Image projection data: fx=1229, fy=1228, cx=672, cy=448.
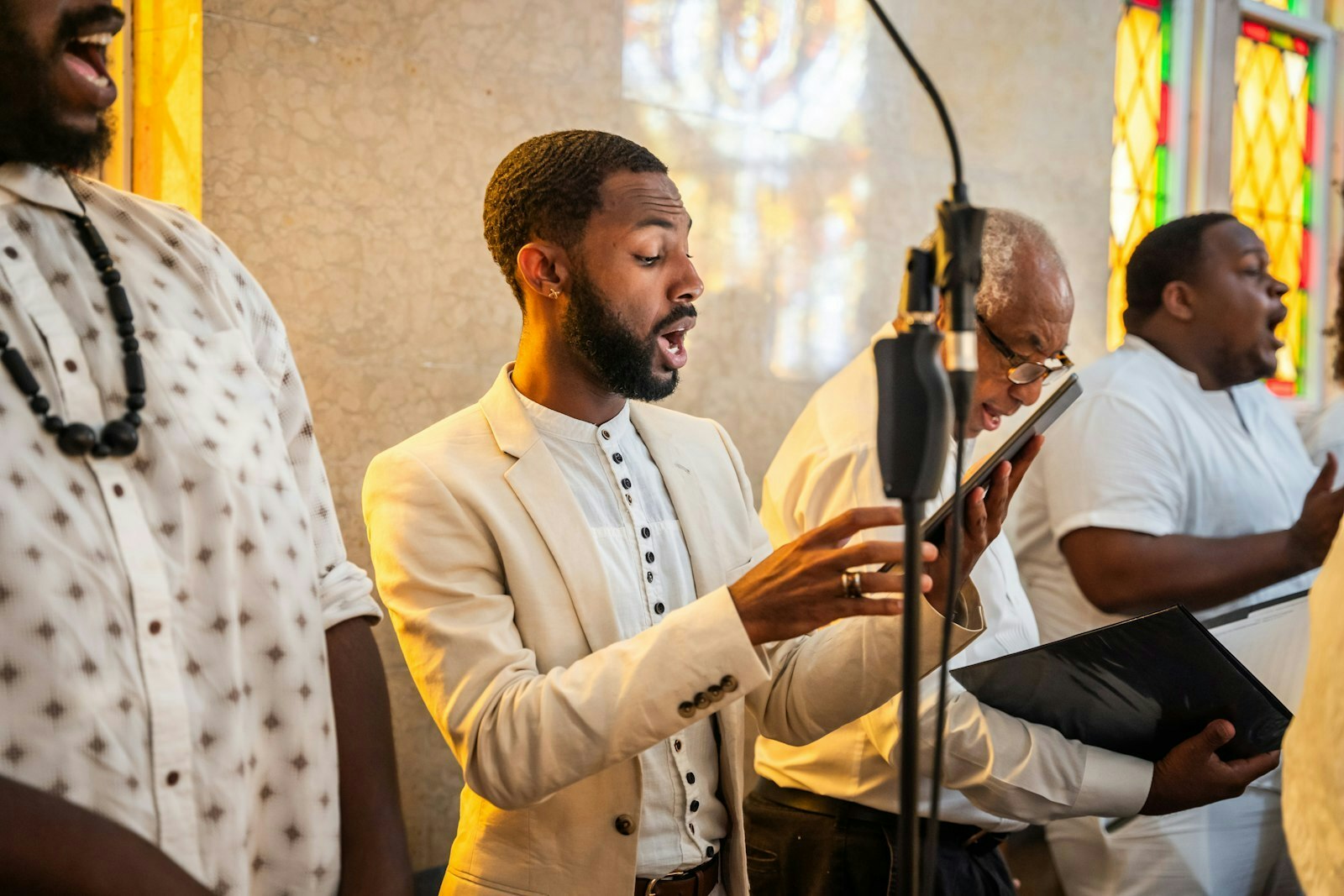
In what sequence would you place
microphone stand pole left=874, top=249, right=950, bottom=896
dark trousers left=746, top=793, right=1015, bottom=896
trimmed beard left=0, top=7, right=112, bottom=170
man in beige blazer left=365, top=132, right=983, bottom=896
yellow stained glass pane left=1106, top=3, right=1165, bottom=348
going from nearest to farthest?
microphone stand pole left=874, top=249, right=950, bottom=896 < trimmed beard left=0, top=7, right=112, bottom=170 < man in beige blazer left=365, top=132, right=983, bottom=896 < dark trousers left=746, top=793, right=1015, bottom=896 < yellow stained glass pane left=1106, top=3, right=1165, bottom=348

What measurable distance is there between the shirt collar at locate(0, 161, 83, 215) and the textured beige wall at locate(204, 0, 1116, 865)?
1294 millimetres

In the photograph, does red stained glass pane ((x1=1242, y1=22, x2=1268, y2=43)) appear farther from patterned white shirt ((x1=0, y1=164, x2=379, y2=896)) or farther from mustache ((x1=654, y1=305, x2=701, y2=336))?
patterned white shirt ((x1=0, y1=164, x2=379, y2=896))

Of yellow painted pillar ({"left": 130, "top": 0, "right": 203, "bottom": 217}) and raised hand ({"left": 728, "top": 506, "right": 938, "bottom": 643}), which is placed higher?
yellow painted pillar ({"left": 130, "top": 0, "right": 203, "bottom": 217})

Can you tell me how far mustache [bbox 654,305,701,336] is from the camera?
2.11m

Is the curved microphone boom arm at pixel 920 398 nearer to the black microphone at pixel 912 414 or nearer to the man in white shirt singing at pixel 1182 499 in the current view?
the black microphone at pixel 912 414

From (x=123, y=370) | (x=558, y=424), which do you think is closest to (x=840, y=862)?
(x=558, y=424)

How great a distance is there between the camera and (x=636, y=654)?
1.69 metres

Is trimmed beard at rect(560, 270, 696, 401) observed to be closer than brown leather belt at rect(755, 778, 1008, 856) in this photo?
Yes

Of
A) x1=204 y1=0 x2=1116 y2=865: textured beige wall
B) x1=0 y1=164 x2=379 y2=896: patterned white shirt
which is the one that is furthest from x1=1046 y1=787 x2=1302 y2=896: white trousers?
x1=0 y1=164 x2=379 y2=896: patterned white shirt

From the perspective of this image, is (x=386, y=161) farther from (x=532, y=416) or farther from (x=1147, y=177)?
(x=1147, y=177)

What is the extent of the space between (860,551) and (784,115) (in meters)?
2.60

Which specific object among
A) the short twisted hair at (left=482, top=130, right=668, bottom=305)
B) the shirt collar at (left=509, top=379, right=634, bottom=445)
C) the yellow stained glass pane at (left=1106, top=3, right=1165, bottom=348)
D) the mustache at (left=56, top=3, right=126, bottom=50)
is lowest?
the shirt collar at (left=509, top=379, right=634, bottom=445)

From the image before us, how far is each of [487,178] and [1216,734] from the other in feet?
6.79

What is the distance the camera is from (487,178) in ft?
10.1
